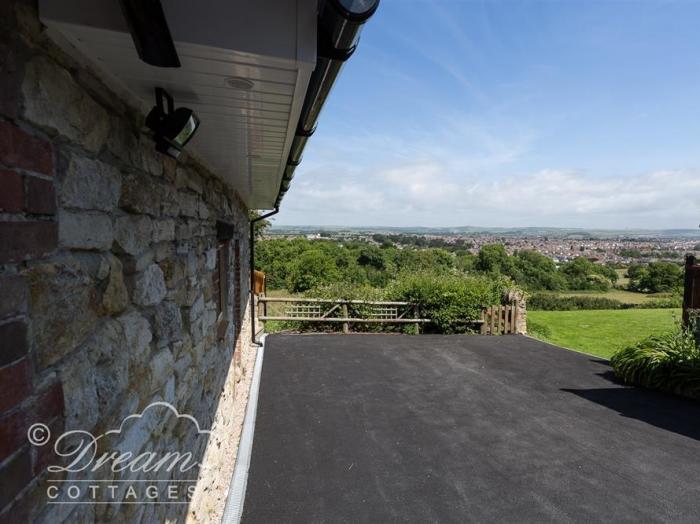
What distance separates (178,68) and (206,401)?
2460 millimetres

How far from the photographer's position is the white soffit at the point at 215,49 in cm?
101

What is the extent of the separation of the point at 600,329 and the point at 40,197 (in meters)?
15.0

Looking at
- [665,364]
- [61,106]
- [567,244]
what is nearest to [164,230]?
[61,106]

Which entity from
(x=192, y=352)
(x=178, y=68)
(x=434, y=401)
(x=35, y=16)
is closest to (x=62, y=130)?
(x=35, y=16)

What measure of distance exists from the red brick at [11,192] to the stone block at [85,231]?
171mm

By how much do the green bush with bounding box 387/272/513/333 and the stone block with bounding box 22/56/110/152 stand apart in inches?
371

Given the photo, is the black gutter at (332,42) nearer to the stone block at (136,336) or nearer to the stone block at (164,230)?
the stone block at (164,230)

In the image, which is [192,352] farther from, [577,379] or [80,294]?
[577,379]

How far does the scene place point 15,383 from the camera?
86 cm

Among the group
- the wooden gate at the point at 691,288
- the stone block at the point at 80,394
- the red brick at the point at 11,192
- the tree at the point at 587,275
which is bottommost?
the tree at the point at 587,275

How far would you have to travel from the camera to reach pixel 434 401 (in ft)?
18.3

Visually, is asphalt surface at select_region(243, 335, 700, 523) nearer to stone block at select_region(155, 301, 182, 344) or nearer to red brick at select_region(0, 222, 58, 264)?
stone block at select_region(155, 301, 182, 344)

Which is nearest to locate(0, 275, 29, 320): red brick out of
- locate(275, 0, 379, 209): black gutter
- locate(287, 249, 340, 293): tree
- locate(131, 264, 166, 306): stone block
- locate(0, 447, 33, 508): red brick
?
locate(0, 447, 33, 508): red brick

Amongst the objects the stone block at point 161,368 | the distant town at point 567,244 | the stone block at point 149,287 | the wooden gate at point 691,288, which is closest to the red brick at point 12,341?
the stone block at point 149,287
